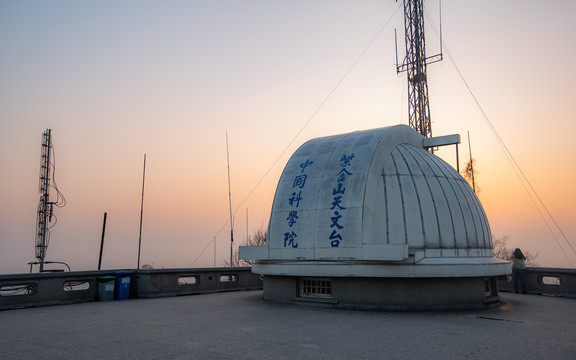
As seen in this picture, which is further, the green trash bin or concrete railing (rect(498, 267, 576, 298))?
concrete railing (rect(498, 267, 576, 298))

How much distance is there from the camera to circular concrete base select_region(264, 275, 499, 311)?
15820 millimetres

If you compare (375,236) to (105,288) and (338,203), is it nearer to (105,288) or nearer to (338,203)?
(338,203)

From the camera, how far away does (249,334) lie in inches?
435

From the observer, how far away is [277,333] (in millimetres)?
11234

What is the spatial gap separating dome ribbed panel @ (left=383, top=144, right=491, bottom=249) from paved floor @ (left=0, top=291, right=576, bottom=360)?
9.62 feet

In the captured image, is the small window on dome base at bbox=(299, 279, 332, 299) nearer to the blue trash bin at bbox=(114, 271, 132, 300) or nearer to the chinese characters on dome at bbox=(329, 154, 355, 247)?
the chinese characters on dome at bbox=(329, 154, 355, 247)

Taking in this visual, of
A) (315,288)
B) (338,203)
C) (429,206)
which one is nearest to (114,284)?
(315,288)

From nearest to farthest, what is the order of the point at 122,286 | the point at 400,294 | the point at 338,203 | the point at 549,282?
1. the point at 400,294
2. the point at 338,203
3. the point at 122,286
4. the point at 549,282

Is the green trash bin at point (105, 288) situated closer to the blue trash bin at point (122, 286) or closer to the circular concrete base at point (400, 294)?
the blue trash bin at point (122, 286)

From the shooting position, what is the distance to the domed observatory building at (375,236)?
15859 mm

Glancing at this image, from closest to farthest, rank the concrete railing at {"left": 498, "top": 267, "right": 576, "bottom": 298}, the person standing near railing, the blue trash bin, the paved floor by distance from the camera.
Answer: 1. the paved floor
2. the blue trash bin
3. the concrete railing at {"left": 498, "top": 267, "right": 576, "bottom": 298}
4. the person standing near railing

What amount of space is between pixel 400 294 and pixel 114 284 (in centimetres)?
1209

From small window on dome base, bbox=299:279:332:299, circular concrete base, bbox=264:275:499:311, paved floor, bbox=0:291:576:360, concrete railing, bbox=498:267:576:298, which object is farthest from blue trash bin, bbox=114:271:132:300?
concrete railing, bbox=498:267:576:298

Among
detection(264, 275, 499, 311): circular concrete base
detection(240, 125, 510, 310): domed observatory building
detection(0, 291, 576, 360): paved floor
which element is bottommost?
detection(0, 291, 576, 360): paved floor
